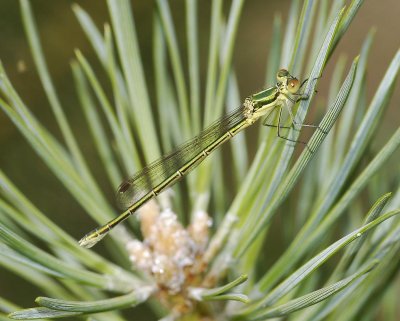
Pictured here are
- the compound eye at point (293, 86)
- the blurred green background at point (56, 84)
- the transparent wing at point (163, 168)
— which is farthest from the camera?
the blurred green background at point (56, 84)

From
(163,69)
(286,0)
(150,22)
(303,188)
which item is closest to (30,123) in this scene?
(163,69)

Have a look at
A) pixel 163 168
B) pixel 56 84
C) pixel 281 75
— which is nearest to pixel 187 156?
pixel 163 168

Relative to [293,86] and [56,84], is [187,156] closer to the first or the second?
[293,86]

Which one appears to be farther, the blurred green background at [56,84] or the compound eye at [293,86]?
the blurred green background at [56,84]

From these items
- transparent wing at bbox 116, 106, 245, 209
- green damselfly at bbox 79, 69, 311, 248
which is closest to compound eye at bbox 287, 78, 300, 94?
green damselfly at bbox 79, 69, 311, 248

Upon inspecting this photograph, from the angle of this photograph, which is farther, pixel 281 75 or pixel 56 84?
pixel 56 84

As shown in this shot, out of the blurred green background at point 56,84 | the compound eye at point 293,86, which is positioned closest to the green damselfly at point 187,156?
the compound eye at point 293,86

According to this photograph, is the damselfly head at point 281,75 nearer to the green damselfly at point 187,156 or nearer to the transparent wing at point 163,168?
the green damselfly at point 187,156

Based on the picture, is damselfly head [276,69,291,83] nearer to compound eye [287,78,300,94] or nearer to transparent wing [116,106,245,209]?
compound eye [287,78,300,94]
